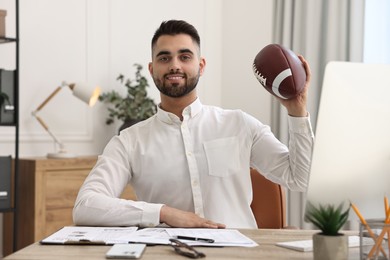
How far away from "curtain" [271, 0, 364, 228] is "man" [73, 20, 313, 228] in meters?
2.22

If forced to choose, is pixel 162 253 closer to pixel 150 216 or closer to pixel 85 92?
pixel 150 216

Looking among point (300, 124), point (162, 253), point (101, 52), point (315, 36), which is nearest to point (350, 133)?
point (162, 253)

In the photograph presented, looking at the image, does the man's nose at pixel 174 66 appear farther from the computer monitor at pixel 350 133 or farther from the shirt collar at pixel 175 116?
the computer monitor at pixel 350 133

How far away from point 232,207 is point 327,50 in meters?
2.46

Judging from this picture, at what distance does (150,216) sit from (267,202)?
78 cm

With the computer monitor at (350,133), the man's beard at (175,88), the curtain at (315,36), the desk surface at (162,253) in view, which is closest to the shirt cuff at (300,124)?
the man's beard at (175,88)

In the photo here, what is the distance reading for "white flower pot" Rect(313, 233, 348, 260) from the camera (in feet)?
4.33

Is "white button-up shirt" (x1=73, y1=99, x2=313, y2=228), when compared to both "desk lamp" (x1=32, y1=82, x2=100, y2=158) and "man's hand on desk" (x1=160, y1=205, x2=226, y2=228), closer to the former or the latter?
"man's hand on desk" (x1=160, y1=205, x2=226, y2=228)

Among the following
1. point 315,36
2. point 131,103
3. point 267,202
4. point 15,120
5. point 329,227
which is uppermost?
point 315,36

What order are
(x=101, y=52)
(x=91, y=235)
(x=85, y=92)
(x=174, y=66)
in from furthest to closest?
(x=101, y=52)
(x=85, y=92)
(x=174, y=66)
(x=91, y=235)

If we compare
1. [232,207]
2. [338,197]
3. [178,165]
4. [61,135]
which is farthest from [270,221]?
[61,135]

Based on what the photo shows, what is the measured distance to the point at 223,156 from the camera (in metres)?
2.42

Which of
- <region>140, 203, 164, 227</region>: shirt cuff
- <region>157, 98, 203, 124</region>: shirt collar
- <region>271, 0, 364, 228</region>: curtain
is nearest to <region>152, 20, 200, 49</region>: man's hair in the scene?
<region>157, 98, 203, 124</region>: shirt collar

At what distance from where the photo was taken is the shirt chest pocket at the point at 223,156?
240 centimetres
